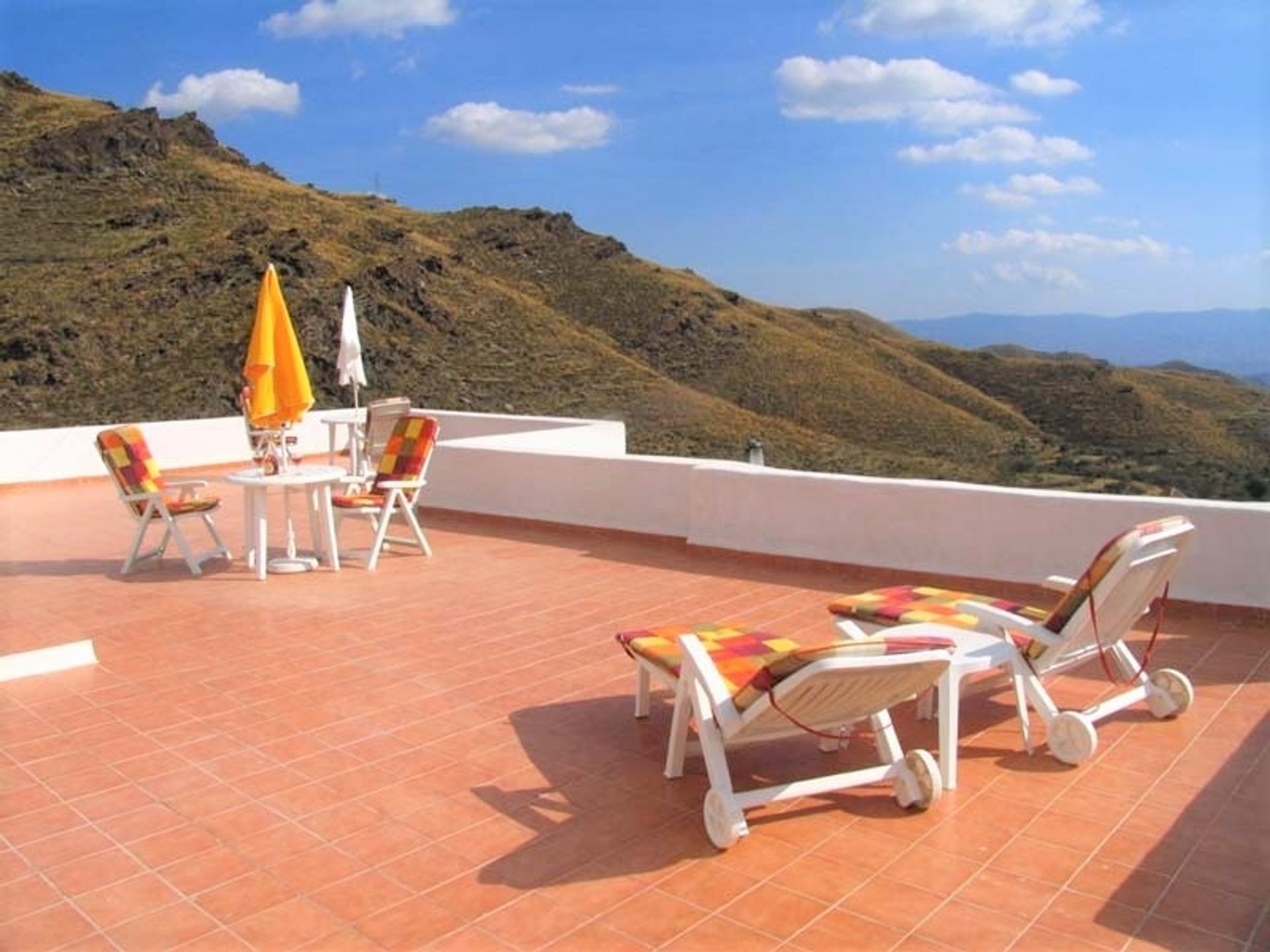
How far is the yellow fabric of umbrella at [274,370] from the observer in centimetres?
718

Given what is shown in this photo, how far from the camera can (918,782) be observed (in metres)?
3.51

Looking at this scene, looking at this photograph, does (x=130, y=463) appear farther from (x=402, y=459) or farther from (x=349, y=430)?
(x=349, y=430)

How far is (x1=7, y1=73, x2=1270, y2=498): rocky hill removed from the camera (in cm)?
2666

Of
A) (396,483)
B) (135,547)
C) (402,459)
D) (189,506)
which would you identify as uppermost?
(402,459)

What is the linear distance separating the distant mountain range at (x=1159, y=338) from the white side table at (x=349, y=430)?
7.37 meters

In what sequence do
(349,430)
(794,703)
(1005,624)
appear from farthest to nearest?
(349,430)
(1005,624)
(794,703)

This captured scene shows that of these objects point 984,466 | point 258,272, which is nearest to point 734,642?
point 984,466

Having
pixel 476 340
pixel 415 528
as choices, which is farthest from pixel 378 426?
pixel 476 340

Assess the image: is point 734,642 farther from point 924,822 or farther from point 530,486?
point 530,486

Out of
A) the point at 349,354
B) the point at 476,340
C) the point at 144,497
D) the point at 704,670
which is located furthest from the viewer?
the point at 476,340

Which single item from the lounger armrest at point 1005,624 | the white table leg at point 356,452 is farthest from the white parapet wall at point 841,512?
the lounger armrest at point 1005,624

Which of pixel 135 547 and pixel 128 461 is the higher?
pixel 128 461

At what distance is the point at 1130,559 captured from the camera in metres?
3.80

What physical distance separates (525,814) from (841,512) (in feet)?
12.5
